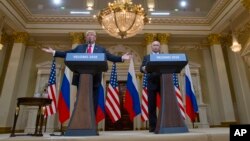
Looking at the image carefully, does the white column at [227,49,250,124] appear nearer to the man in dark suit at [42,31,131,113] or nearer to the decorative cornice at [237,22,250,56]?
the decorative cornice at [237,22,250,56]

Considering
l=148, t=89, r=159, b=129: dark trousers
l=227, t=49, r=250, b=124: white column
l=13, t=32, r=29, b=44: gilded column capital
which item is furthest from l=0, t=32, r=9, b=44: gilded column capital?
l=227, t=49, r=250, b=124: white column

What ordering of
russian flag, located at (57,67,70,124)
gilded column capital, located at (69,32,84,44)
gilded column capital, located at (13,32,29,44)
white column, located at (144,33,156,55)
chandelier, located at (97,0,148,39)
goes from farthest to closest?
white column, located at (144,33,156,55) → gilded column capital, located at (69,32,84,44) → gilded column capital, located at (13,32,29,44) → chandelier, located at (97,0,148,39) → russian flag, located at (57,67,70,124)

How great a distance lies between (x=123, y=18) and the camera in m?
5.69

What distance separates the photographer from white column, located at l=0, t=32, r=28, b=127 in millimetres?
8188

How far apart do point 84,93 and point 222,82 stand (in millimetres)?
7823

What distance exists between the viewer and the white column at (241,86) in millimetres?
8591

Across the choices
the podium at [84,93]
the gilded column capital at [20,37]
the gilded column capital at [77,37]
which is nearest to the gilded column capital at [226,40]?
the gilded column capital at [77,37]

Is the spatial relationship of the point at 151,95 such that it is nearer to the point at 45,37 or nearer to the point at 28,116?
the point at 28,116

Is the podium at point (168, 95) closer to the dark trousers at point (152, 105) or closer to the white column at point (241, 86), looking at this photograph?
the dark trousers at point (152, 105)

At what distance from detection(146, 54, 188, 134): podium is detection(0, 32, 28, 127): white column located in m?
7.50

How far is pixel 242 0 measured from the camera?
725cm

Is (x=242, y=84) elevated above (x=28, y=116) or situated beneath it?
elevated above

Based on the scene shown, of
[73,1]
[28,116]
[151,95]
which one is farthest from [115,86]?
[73,1]

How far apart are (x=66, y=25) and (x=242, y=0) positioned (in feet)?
24.0
